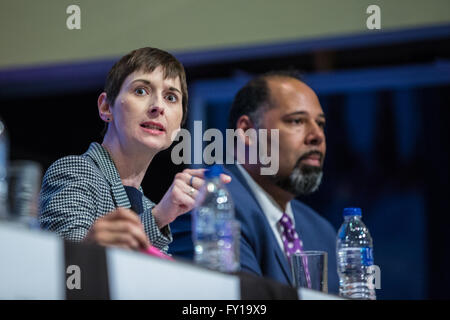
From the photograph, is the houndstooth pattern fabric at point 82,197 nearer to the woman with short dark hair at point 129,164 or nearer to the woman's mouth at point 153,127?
the woman with short dark hair at point 129,164

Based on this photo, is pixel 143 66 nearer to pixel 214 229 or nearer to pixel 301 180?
pixel 214 229

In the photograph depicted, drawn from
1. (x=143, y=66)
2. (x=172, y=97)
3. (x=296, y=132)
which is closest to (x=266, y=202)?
(x=296, y=132)

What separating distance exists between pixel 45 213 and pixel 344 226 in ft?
3.58

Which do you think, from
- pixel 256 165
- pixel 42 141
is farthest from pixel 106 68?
pixel 256 165

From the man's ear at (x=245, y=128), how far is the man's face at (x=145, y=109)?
0.62 m

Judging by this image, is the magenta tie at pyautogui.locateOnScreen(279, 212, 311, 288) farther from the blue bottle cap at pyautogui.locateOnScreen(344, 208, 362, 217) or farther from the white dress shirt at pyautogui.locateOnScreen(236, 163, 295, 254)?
the blue bottle cap at pyautogui.locateOnScreen(344, 208, 362, 217)

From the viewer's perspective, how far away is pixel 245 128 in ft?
7.99

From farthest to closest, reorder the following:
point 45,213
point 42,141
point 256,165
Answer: point 42,141
point 256,165
point 45,213

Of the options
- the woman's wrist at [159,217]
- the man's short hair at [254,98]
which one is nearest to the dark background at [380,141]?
the man's short hair at [254,98]

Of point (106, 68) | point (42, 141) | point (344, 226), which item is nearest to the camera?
point (344, 226)

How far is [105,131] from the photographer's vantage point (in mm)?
1888

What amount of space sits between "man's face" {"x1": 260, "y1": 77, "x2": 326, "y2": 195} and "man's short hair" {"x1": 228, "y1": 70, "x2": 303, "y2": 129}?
3 centimetres

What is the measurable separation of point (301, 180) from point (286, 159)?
0.30 ft

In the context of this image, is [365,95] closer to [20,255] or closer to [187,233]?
[187,233]
